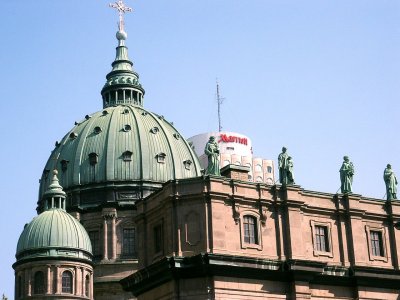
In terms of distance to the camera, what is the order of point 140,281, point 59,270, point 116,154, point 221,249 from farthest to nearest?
1. point 116,154
2. point 59,270
3. point 140,281
4. point 221,249

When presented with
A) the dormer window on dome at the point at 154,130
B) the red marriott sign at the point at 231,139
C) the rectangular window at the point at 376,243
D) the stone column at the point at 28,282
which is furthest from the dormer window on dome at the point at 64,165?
the rectangular window at the point at 376,243

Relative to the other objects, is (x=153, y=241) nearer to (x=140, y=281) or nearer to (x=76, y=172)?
(x=140, y=281)

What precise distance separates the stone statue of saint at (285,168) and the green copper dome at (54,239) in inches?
1711

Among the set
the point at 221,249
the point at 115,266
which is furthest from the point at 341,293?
the point at 115,266

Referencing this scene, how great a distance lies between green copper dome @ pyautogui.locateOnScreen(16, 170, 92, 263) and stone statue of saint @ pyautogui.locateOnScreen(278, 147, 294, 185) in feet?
143

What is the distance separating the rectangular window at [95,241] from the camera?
119 metres

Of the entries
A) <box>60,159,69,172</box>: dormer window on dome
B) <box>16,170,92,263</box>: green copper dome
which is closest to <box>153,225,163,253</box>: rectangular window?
<box>16,170,92,263</box>: green copper dome

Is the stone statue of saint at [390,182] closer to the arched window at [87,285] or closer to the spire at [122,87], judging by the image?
the arched window at [87,285]

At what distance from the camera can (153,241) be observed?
223ft

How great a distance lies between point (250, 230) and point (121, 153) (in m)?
62.3

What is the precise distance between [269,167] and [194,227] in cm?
12269

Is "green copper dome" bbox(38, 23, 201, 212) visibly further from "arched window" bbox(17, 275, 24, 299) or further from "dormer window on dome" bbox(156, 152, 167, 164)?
"arched window" bbox(17, 275, 24, 299)

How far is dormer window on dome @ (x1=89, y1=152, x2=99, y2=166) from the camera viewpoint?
413 feet

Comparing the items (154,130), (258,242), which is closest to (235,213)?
(258,242)
